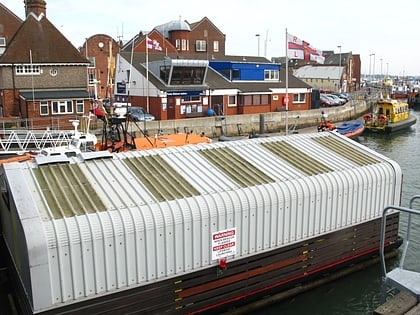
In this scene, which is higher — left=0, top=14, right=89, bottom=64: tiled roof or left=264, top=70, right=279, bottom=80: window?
left=0, top=14, right=89, bottom=64: tiled roof

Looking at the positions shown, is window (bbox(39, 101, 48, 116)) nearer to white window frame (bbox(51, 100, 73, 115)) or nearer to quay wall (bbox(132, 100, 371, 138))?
white window frame (bbox(51, 100, 73, 115))

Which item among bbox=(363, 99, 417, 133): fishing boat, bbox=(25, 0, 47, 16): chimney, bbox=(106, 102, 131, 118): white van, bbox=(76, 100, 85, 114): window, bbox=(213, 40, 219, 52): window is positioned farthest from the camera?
bbox=(213, 40, 219, 52): window

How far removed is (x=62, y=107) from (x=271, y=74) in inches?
1093

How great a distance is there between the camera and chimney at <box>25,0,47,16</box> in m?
45.5

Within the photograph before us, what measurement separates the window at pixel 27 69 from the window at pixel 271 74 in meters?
27.4

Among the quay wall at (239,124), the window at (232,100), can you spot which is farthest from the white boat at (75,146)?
the window at (232,100)

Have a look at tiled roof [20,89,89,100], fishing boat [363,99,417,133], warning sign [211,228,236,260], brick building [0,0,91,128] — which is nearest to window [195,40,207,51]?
fishing boat [363,99,417,133]

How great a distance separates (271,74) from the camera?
57219 millimetres

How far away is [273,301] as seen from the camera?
1314 cm

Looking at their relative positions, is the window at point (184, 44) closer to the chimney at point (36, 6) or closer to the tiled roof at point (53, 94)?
the chimney at point (36, 6)

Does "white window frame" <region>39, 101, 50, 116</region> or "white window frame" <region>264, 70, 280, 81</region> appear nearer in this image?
"white window frame" <region>39, 101, 50, 116</region>

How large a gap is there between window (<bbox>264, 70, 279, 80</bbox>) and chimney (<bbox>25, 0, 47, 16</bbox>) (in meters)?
26.6

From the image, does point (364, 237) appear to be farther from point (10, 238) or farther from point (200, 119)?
point (200, 119)

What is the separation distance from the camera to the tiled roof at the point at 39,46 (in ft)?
137
